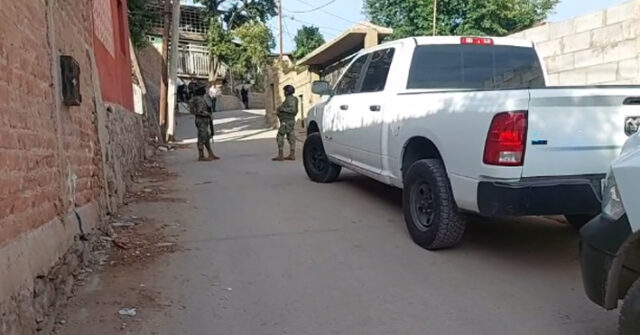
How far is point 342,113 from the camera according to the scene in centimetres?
718

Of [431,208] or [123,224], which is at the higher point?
[431,208]

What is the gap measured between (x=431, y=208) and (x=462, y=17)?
98.7 feet

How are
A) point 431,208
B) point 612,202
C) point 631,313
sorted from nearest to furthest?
point 631,313, point 612,202, point 431,208

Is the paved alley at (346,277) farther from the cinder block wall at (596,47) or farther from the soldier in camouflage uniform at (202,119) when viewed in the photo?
the soldier in camouflage uniform at (202,119)

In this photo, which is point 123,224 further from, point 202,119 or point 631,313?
point 202,119

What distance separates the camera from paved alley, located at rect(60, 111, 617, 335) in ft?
11.3

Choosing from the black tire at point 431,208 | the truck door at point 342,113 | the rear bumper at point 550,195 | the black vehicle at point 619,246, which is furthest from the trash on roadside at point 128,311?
the truck door at point 342,113

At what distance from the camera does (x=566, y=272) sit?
4.31 meters

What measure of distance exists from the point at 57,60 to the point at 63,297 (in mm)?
1828

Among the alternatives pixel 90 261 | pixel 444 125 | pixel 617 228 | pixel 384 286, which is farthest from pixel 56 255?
pixel 617 228

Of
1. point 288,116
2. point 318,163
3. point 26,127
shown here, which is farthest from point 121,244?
point 288,116

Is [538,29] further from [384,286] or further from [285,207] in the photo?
[384,286]

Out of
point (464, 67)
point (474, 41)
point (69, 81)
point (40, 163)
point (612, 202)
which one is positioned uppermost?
point (474, 41)

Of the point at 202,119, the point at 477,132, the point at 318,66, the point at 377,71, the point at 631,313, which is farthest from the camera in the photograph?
the point at 318,66
